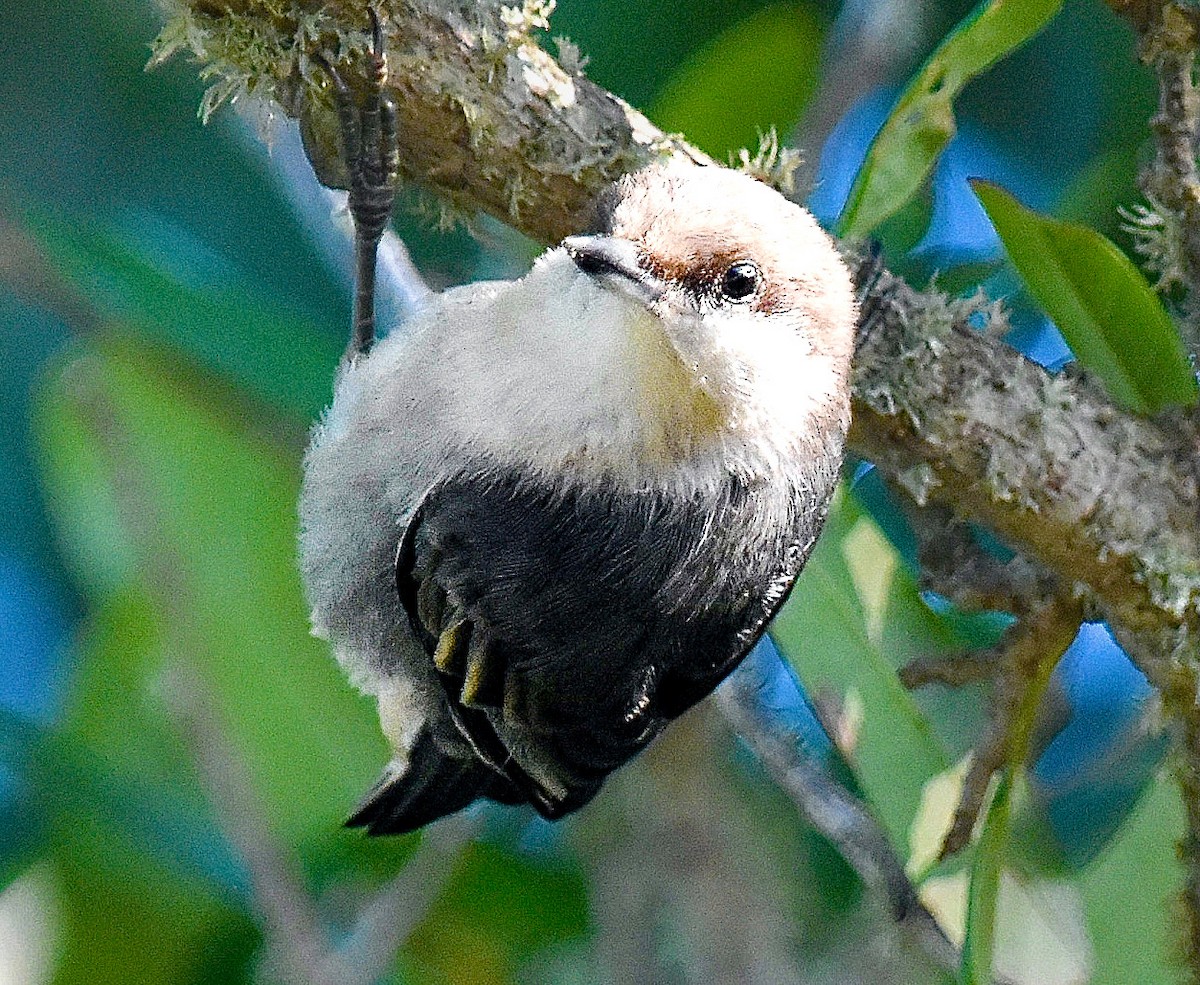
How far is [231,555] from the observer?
2.11 meters

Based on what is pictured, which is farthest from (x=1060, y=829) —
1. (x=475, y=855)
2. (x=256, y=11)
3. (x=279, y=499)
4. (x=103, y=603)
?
(x=256, y=11)

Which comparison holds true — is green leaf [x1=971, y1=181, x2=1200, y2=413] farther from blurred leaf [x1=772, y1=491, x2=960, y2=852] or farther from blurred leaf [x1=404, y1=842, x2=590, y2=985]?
blurred leaf [x1=404, y1=842, x2=590, y2=985]

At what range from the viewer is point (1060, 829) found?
7.81 ft

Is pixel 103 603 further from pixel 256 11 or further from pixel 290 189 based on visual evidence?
pixel 256 11

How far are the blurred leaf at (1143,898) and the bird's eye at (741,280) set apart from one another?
3.05 feet

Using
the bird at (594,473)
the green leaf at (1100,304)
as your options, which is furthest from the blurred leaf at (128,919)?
the green leaf at (1100,304)

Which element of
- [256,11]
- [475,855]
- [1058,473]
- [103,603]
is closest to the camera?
[256,11]

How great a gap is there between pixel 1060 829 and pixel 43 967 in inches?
59.2

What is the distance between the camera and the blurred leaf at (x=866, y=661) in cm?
187

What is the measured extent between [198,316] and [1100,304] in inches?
42.7

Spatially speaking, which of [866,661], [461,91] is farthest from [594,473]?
[866,661]

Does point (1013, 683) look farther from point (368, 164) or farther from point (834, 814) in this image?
point (368, 164)

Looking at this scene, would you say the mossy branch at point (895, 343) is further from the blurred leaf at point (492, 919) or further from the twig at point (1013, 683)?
the blurred leaf at point (492, 919)

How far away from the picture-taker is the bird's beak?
134 centimetres
